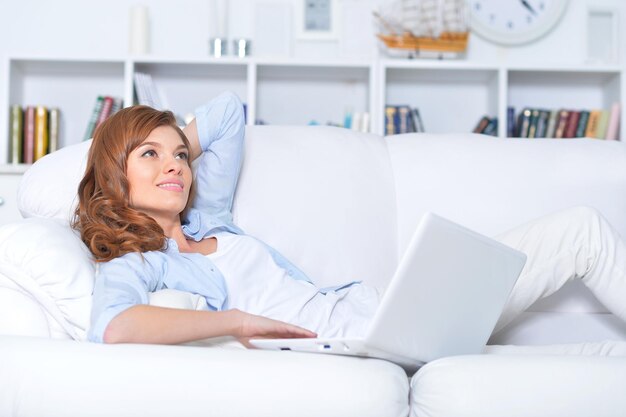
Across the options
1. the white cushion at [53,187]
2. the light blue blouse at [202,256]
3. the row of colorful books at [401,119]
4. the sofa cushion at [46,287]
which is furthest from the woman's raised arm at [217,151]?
the row of colorful books at [401,119]

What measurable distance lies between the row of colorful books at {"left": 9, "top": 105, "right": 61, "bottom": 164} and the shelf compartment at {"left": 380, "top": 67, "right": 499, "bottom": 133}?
1.34 meters

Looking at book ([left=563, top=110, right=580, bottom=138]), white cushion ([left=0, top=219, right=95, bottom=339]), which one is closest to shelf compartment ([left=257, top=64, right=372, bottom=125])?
book ([left=563, top=110, right=580, bottom=138])

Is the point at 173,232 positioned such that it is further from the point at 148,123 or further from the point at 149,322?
the point at 149,322

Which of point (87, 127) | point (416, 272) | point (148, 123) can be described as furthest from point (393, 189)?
point (87, 127)

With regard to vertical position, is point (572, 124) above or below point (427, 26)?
below

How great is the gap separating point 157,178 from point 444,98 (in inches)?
85.2

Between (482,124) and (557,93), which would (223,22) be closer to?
(482,124)

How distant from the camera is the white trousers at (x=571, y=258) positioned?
159cm

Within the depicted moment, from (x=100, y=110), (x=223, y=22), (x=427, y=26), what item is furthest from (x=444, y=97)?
(x=100, y=110)

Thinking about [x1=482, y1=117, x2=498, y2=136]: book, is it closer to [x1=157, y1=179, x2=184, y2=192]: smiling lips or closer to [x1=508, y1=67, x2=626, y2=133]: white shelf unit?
[x1=508, y1=67, x2=626, y2=133]: white shelf unit

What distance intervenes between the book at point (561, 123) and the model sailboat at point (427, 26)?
473 millimetres

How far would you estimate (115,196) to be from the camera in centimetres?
163

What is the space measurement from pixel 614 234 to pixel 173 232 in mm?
854

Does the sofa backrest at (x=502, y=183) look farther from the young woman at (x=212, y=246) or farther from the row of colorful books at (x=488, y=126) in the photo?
the row of colorful books at (x=488, y=126)
